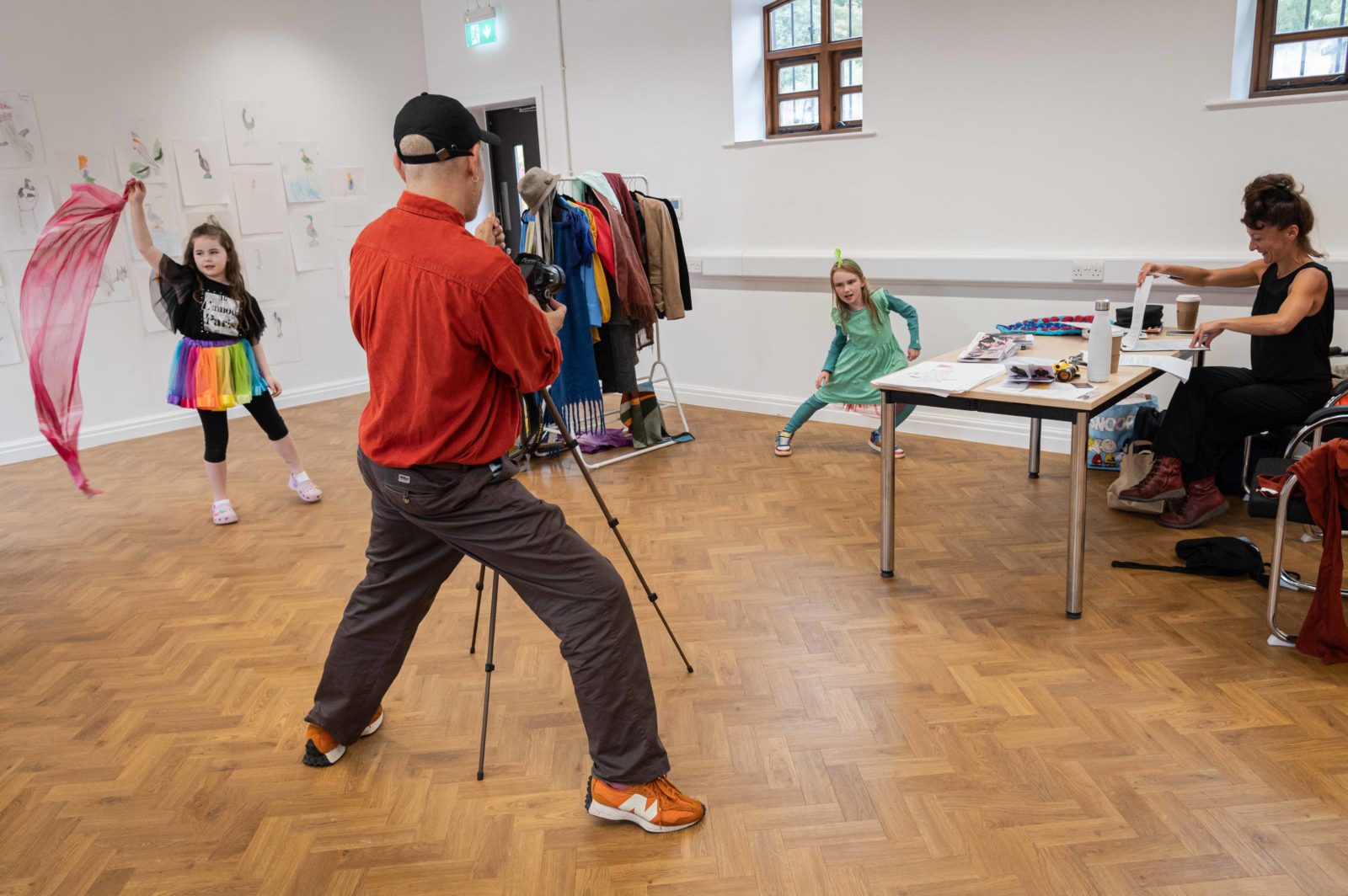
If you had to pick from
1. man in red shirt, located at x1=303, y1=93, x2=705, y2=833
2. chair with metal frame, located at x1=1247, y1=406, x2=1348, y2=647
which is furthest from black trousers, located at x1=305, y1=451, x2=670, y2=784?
chair with metal frame, located at x1=1247, y1=406, x2=1348, y2=647

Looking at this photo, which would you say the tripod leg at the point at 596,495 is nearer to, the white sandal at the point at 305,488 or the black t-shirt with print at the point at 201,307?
the black t-shirt with print at the point at 201,307

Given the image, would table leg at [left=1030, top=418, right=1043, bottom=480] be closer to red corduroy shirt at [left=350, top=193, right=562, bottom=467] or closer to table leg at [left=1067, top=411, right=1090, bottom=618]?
table leg at [left=1067, top=411, right=1090, bottom=618]

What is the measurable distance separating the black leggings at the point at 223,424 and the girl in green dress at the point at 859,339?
2695 mm

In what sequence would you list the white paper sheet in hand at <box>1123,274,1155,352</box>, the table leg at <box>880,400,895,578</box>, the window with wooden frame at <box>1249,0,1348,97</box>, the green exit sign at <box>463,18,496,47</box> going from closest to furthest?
the table leg at <box>880,400,895,578</box>
the white paper sheet in hand at <box>1123,274,1155,352</box>
the window with wooden frame at <box>1249,0,1348,97</box>
the green exit sign at <box>463,18,496,47</box>

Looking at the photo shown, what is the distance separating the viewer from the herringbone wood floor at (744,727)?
2.21m

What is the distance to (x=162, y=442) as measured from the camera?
21.1 ft

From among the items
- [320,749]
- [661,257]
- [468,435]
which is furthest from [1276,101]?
[320,749]

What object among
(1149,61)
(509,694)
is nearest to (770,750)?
(509,694)

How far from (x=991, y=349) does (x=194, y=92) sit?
5548mm

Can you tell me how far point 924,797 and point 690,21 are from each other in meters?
5.07

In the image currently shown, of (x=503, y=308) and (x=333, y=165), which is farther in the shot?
(x=333, y=165)

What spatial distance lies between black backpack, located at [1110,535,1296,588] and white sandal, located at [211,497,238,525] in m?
3.85

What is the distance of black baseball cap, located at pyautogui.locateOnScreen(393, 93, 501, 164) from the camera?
205 centimetres

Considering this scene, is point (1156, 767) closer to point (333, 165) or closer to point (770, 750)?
point (770, 750)
